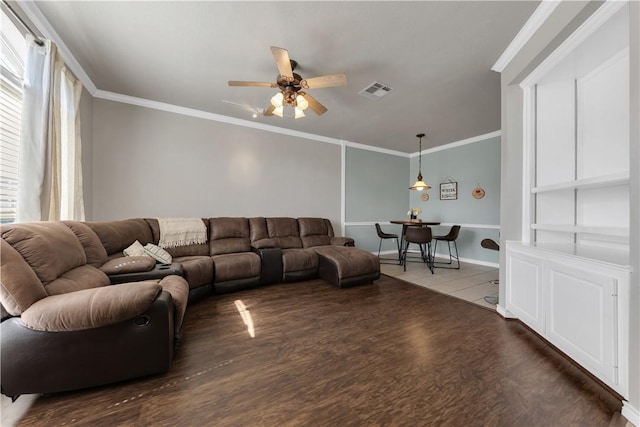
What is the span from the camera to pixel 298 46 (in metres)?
2.22

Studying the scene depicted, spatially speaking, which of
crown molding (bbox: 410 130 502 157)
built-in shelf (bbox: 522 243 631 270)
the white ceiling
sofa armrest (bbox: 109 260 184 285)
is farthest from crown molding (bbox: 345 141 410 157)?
sofa armrest (bbox: 109 260 184 285)

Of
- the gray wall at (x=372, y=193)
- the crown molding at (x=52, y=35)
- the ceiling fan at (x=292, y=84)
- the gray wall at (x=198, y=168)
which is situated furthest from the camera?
the gray wall at (x=372, y=193)

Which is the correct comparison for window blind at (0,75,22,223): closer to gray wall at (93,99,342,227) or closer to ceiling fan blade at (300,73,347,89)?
gray wall at (93,99,342,227)

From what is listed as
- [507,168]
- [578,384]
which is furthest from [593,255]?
[507,168]

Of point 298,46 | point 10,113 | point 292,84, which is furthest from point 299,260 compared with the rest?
point 10,113

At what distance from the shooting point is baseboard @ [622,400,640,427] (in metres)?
1.17

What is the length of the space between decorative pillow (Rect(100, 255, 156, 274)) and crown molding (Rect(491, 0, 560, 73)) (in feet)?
12.9

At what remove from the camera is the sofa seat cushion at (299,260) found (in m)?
3.41

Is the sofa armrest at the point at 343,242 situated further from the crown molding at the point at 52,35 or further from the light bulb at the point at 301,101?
the crown molding at the point at 52,35

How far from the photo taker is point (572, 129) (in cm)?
213

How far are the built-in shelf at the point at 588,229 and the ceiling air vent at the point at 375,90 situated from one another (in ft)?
7.47

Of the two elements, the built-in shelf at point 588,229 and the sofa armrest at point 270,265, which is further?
the sofa armrest at point 270,265

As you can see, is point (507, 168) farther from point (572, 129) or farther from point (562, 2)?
point (562, 2)

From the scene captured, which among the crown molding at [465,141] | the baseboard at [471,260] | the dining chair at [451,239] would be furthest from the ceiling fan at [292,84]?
the baseboard at [471,260]
